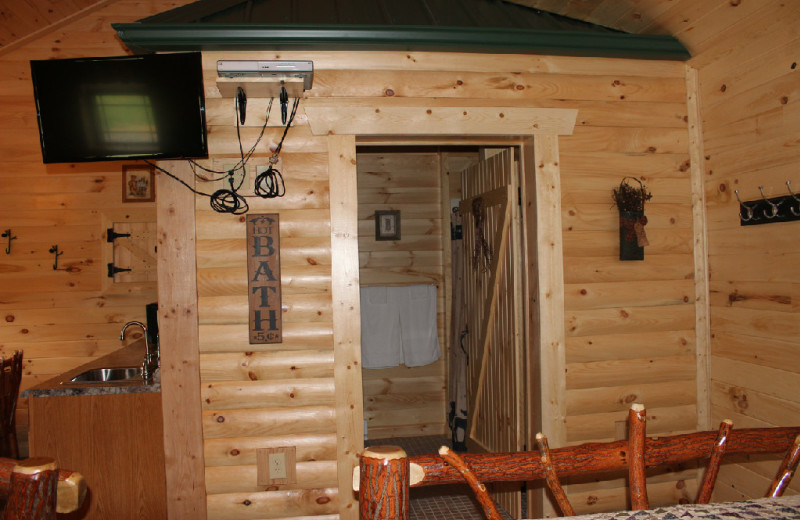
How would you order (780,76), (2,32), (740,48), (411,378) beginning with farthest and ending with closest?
(411,378) < (2,32) < (740,48) < (780,76)

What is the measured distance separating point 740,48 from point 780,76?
281 millimetres

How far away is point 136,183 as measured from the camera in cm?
394

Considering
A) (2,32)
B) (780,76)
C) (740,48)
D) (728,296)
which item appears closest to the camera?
(780,76)

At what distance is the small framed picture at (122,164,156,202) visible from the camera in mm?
3934

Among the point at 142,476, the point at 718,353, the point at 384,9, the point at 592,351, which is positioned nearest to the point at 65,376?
the point at 142,476

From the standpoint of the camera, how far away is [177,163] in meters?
2.44

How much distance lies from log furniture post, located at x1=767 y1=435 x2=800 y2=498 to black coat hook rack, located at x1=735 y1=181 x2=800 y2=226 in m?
1.26

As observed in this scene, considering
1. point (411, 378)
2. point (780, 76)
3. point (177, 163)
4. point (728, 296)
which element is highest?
point (780, 76)

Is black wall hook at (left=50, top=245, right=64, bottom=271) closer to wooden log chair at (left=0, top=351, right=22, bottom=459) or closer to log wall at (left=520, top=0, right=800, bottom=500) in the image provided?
wooden log chair at (left=0, top=351, right=22, bottom=459)

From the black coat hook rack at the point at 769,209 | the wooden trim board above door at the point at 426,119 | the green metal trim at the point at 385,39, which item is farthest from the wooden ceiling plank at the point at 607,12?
the black coat hook rack at the point at 769,209

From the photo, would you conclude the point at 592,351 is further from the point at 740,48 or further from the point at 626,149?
the point at 740,48

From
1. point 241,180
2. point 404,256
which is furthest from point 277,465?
point 404,256

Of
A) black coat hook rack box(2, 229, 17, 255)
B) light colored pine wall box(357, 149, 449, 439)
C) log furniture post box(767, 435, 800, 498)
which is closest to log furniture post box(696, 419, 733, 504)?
log furniture post box(767, 435, 800, 498)

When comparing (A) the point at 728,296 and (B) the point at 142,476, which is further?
(A) the point at 728,296
